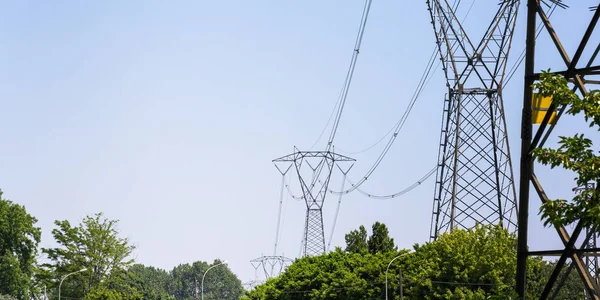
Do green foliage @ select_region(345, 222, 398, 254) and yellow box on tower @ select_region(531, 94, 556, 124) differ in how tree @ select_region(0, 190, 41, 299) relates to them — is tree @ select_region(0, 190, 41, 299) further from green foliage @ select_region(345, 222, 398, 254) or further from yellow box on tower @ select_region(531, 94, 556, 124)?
yellow box on tower @ select_region(531, 94, 556, 124)

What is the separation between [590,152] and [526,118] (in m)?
2.17

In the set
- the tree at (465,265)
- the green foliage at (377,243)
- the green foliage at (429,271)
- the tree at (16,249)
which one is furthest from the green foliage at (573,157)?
the tree at (16,249)

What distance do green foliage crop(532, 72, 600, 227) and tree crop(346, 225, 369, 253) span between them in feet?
235

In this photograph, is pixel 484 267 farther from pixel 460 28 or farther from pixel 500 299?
pixel 500 299

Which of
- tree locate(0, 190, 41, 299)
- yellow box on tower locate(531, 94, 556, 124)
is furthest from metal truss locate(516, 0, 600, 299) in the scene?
tree locate(0, 190, 41, 299)

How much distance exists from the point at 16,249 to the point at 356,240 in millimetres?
45789

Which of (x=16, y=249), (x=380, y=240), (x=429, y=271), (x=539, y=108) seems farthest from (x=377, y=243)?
(x=539, y=108)

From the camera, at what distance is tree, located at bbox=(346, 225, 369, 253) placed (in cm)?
8531

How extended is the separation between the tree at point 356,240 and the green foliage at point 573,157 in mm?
71749

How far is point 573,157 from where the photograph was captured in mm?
13172

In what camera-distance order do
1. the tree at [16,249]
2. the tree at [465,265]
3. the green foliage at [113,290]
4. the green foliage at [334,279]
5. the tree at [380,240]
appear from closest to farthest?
the tree at [465,265] → the green foliage at [334,279] → the tree at [380,240] → the green foliage at [113,290] → the tree at [16,249]

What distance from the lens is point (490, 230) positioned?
61.0 m

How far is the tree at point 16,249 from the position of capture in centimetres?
10794

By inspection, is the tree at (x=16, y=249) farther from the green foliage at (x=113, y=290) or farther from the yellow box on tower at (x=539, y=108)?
the yellow box on tower at (x=539, y=108)
